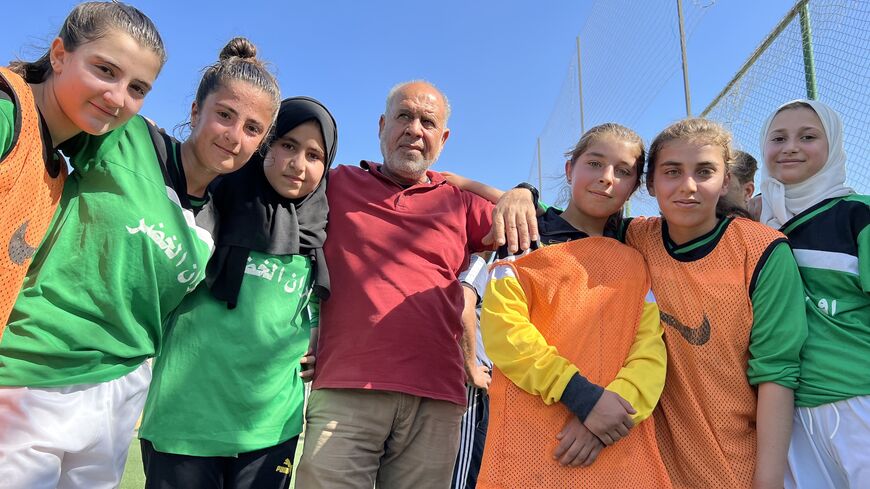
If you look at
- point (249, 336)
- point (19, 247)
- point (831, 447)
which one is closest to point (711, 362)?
point (831, 447)

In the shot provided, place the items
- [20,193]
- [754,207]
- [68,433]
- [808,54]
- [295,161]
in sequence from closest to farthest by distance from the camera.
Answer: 1. [20,193]
2. [68,433]
3. [295,161]
4. [754,207]
5. [808,54]

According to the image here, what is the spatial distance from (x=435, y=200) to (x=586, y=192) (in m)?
Result: 0.66

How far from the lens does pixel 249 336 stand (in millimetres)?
1815

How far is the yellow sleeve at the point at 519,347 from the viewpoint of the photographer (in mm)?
1568

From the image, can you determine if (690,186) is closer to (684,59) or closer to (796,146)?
(796,146)

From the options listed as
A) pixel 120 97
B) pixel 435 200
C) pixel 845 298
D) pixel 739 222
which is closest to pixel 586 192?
pixel 739 222

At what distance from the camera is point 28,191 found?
1354 millimetres

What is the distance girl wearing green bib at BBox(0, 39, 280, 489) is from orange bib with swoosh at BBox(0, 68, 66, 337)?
9cm

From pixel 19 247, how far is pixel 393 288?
1126 mm

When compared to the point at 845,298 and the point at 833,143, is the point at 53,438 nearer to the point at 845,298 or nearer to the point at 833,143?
the point at 845,298

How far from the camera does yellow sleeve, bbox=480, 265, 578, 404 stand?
1568mm

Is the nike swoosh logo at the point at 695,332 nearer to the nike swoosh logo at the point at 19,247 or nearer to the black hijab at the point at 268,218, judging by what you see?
the black hijab at the point at 268,218

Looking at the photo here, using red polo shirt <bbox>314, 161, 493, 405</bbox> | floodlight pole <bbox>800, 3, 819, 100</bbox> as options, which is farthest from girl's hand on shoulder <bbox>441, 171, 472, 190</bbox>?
floodlight pole <bbox>800, 3, 819, 100</bbox>

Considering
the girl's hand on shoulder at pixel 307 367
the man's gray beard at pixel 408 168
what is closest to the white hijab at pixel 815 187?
the man's gray beard at pixel 408 168
